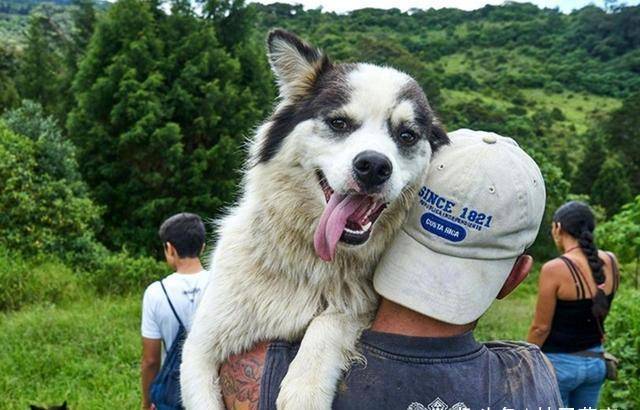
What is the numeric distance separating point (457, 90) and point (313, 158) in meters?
67.0

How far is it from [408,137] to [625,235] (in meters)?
6.89

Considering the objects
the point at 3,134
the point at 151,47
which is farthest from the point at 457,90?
the point at 3,134

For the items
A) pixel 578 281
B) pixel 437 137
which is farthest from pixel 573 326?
pixel 437 137

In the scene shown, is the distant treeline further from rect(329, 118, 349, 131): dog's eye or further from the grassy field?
the grassy field

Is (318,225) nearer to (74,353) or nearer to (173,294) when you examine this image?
(173,294)

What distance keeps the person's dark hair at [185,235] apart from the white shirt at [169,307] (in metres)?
0.24

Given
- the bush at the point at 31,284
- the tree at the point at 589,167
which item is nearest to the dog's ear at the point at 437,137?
the bush at the point at 31,284

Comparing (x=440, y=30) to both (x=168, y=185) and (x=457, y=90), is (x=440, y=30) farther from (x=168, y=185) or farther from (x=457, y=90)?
(x=168, y=185)

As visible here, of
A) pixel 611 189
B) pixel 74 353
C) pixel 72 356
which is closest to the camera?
pixel 72 356

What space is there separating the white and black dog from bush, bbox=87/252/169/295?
34.2 feet

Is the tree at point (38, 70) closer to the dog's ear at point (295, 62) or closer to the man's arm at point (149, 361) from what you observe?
the man's arm at point (149, 361)

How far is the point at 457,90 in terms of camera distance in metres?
67.1

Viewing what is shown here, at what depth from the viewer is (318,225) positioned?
7.04ft

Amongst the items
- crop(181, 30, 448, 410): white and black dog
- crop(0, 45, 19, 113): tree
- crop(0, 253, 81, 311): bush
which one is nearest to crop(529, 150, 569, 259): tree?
crop(0, 253, 81, 311): bush
